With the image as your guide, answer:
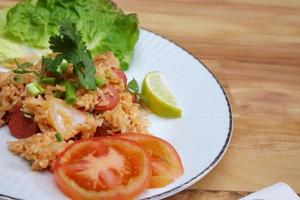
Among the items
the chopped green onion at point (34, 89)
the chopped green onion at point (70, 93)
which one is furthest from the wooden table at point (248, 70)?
the chopped green onion at point (34, 89)

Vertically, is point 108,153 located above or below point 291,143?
above

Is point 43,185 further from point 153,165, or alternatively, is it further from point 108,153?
point 153,165

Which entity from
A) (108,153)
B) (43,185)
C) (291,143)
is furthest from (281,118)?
(43,185)

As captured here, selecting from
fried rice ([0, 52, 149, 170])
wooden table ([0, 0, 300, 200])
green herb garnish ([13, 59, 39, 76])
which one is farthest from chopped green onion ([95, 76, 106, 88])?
wooden table ([0, 0, 300, 200])

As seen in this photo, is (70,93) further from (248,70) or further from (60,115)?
(248,70)

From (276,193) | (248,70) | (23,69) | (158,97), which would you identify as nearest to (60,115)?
(23,69)

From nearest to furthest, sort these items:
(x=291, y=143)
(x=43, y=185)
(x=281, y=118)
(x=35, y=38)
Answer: (x=43, y=185) → (x=291, y=143) → (x=281, y=118) → (x=35, y=38)
